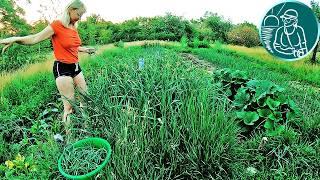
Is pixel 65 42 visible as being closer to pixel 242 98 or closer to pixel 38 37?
pixel 38 37

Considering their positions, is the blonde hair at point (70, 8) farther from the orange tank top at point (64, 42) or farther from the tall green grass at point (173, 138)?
the tall green grass at point (173, 138)

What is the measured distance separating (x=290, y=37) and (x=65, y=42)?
3.23 meters

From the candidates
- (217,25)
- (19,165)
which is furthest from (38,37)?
(217,25)

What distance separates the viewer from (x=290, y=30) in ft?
19.4

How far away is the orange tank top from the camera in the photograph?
4340 mm

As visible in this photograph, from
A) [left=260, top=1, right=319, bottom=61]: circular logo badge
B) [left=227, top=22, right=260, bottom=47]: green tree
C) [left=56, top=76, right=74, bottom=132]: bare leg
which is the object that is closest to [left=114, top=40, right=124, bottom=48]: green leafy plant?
[left=227, top=22, right=260, bottom=47]: green tree

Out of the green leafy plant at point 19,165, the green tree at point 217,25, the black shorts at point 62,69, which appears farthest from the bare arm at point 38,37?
the green tree at point 217,25

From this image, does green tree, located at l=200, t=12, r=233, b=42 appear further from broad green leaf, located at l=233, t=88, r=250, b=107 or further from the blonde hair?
the blonde hair

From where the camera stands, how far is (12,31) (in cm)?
1131

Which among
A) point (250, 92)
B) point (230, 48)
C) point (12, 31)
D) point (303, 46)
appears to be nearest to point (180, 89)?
point (250, 92)

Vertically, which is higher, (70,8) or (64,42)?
(70,8)

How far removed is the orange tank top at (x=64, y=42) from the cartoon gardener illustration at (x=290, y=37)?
2995 millimetres

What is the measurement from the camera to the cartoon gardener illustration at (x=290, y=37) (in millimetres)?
5875

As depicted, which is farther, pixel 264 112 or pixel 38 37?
pixel 264 112
